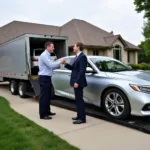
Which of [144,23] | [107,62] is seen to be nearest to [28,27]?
[144,23]

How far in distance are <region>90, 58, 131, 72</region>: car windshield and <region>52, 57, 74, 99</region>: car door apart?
1.03 m

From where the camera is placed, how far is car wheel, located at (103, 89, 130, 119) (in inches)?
189

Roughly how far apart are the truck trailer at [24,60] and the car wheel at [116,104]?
3191 mm

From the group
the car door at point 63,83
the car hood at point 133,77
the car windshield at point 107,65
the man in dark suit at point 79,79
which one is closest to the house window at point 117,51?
the car door at point 63,83

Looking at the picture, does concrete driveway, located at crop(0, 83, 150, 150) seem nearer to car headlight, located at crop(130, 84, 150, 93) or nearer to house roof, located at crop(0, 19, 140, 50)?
car headlight, located at crop(130, 84, 150, 93)

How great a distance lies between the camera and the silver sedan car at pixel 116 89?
15.1 feet

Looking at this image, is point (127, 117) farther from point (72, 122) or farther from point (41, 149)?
point (41, 149)

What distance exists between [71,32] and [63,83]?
2033cm

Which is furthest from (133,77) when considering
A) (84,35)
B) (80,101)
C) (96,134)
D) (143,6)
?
(84,35)

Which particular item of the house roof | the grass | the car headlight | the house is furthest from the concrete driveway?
the house roof

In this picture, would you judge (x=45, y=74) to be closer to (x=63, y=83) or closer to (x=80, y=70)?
(x=80, y=70)

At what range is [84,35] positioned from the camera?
25578mm

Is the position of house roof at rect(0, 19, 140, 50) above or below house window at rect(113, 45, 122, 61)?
above

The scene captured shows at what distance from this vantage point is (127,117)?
4.92 m
